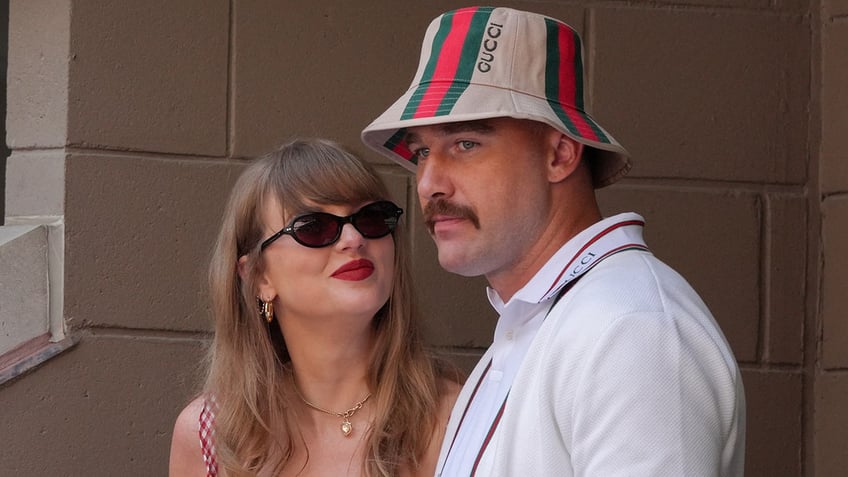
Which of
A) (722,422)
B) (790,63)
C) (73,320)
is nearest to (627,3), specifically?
(790,63)

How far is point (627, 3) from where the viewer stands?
3658 mm

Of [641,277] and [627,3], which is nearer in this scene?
[641,277]

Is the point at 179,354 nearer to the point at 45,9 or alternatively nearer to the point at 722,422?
the point at 45,9

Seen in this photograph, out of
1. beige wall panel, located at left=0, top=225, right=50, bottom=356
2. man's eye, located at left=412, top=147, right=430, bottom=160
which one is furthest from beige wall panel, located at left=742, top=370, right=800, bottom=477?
beige wall panel, located at left=0, top=225, right=50, bottom=356

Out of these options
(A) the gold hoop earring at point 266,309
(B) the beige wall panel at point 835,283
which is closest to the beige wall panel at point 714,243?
(B) the beige wall panel at point 835,283

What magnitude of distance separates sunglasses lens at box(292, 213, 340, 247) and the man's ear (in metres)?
0.81

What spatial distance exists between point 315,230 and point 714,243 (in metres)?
1.46

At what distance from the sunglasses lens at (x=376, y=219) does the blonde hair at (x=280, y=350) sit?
4 centimetres

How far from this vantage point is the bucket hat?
2.08 m

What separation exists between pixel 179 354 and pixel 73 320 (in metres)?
0.33

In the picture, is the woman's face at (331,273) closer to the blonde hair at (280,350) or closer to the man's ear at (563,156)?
the blonde hair at (280,350)

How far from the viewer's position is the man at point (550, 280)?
1635 mm

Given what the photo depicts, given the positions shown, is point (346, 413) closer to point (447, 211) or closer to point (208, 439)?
point (208, 439)

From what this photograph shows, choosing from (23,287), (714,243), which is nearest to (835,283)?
Result: (714,243)
